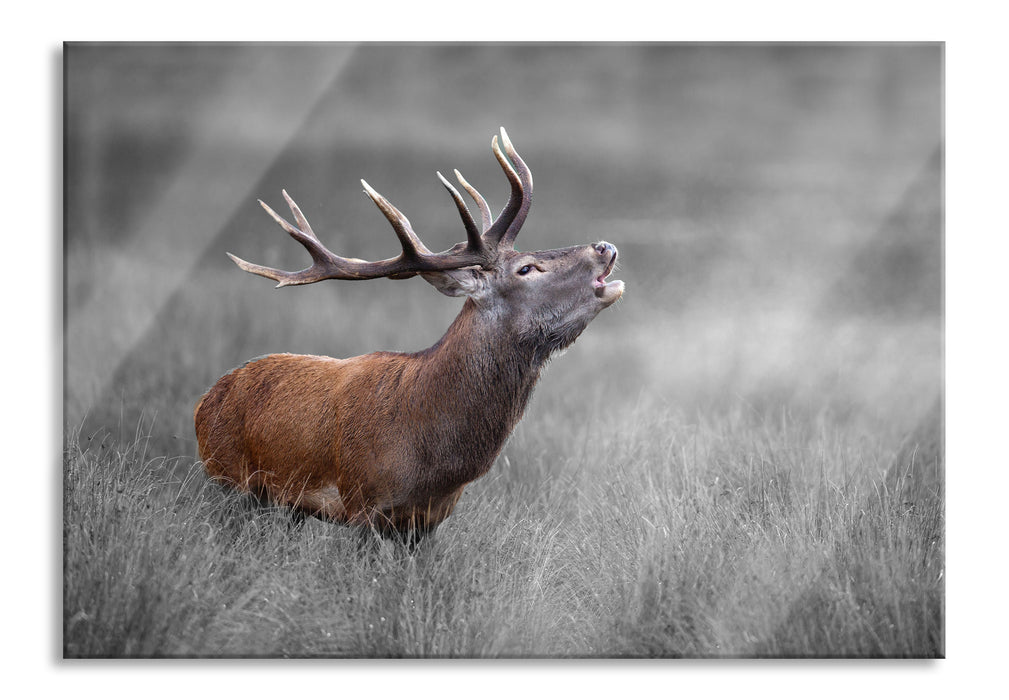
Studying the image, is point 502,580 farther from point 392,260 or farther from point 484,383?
point 392,260

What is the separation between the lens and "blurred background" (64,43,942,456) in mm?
3973

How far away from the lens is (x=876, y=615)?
3.64 m

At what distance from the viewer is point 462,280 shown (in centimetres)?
360

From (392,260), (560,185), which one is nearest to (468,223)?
(392,260)

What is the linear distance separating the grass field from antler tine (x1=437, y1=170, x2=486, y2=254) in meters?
0.74

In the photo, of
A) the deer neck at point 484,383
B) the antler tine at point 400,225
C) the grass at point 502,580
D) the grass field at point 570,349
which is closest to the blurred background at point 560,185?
the grass field at point 570,349

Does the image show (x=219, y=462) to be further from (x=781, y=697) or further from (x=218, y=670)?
(x=781, y=697)

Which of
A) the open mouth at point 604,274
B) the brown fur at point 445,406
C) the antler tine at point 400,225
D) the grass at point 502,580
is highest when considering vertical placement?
the antler tine at point 400,225

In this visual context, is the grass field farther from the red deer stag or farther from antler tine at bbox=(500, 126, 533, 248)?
antler tine at bbox=(500, 126, 533, 248)

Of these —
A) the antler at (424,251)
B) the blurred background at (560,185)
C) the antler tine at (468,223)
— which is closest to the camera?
the antler tine at (468,223)

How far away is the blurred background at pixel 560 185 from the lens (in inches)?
156

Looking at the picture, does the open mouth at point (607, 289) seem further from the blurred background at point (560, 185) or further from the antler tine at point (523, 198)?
the blurred background at point (560, 185)
